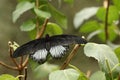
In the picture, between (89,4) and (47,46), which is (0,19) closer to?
(89,4)

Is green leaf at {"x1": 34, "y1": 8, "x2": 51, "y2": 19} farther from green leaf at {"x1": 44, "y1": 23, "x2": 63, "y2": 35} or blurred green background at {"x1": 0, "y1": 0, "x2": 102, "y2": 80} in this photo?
blurred green background at {"x1": 0, "y1": 0, "x2": 102, "y2": 80}

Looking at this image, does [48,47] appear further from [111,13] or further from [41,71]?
[111,13]

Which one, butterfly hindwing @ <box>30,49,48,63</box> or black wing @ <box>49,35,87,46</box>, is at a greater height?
black wing @ <box>49,35,87,46</box>

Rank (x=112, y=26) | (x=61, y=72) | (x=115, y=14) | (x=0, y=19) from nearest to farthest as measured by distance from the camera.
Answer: (x=61, y=72) → (x=115, y=14) → (x=112, y=26) → (x=0, y=19)

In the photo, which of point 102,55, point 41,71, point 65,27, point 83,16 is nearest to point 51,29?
point 65,27

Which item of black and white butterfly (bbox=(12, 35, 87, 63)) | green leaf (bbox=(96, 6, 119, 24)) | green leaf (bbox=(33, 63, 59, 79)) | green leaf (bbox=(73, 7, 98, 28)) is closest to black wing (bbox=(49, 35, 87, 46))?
black and white butterfly (bbox=(12, 35, 87, 63))

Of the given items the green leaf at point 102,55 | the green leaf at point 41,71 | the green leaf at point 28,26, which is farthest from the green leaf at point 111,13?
the green leaf at point 102,55

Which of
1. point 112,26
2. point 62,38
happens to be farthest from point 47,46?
point 112,26
